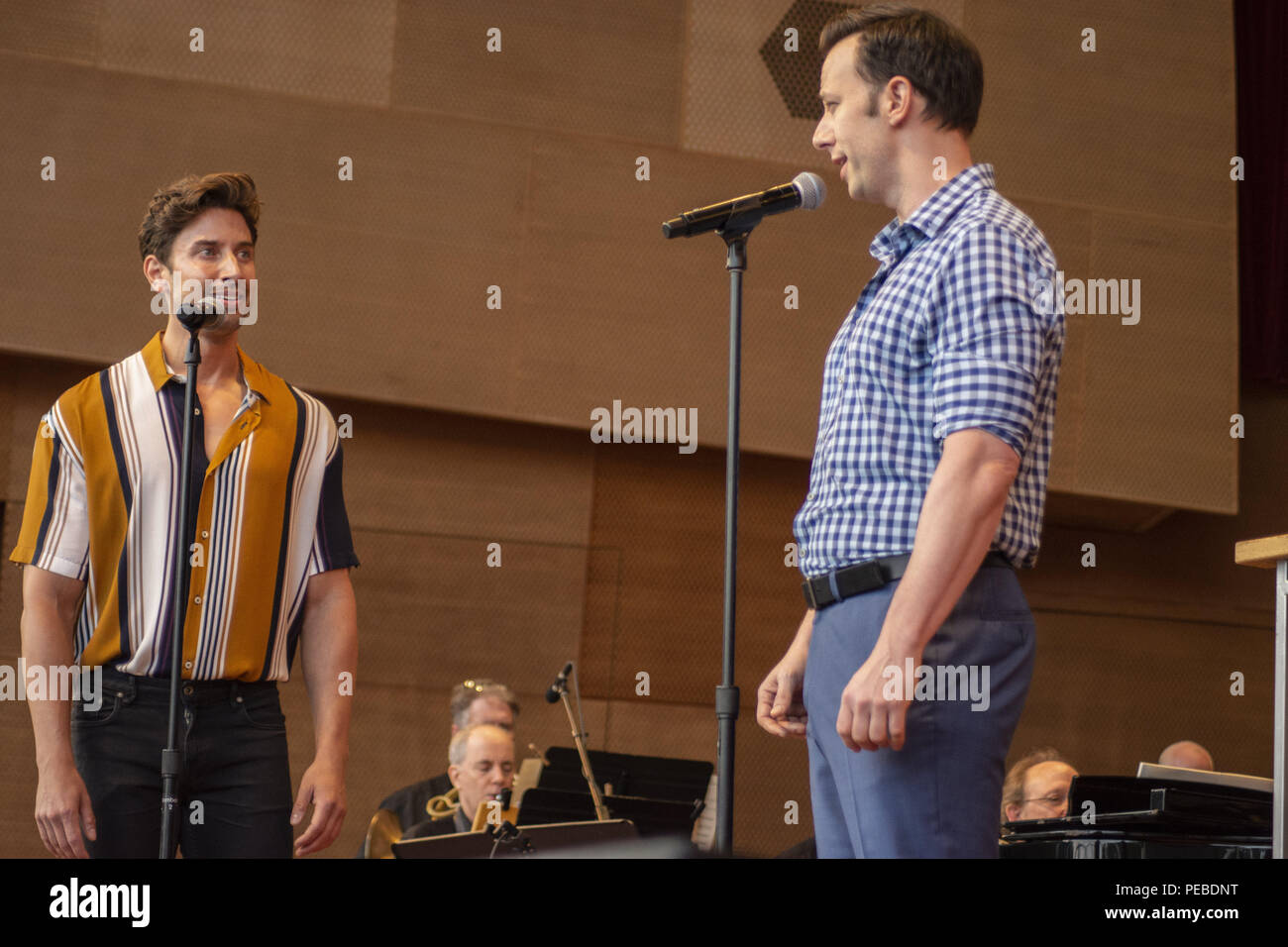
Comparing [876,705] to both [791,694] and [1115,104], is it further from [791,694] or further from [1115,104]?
[1115,104]

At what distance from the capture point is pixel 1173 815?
2305 mm

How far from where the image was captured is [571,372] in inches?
213

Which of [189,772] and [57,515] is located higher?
[57,515]

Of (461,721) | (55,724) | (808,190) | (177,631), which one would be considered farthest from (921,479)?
(461,721)

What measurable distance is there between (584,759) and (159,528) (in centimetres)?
215

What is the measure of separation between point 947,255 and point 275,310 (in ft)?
13.1

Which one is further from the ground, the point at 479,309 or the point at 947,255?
the point at 479,309

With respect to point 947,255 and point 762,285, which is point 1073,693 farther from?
point 947,255

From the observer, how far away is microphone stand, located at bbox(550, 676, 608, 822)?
3672 mm

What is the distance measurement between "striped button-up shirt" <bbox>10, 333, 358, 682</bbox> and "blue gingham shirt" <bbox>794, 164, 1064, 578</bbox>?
951 millimetres

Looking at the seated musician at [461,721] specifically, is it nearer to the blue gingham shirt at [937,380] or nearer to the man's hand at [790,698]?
the man's hand at [790,698]

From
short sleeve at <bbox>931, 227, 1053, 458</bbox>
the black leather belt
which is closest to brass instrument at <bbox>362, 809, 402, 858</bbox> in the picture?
the black leather belt

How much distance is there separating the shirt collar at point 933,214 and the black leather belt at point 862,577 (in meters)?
0.41
